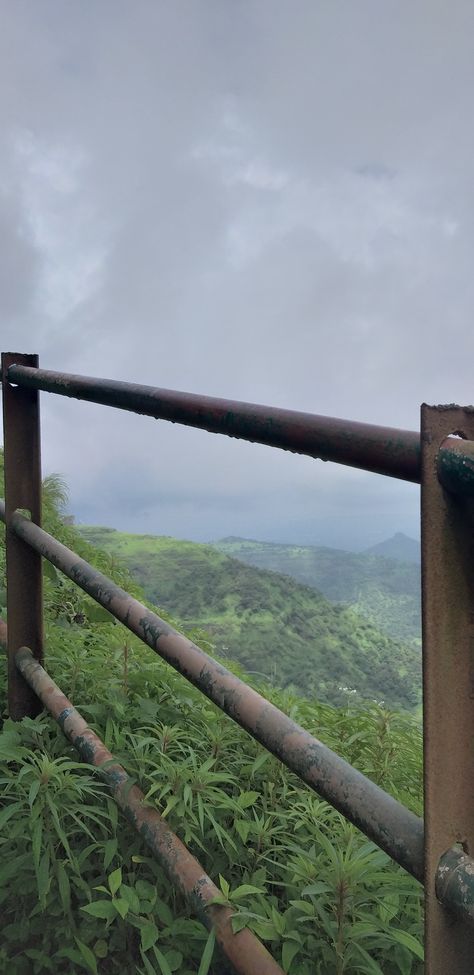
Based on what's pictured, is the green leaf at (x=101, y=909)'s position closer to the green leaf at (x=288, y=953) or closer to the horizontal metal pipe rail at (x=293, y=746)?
the green leaf at (x=288, y=953)

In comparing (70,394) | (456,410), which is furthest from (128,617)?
(456,410)

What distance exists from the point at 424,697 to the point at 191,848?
0.81 metres

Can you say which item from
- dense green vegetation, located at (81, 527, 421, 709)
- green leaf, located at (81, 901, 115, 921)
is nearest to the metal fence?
green leaf, located at (81, 901, 115, 921)

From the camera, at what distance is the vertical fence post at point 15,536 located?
5.30 feet

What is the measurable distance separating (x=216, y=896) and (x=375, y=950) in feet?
0.92

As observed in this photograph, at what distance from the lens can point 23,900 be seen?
1.15m

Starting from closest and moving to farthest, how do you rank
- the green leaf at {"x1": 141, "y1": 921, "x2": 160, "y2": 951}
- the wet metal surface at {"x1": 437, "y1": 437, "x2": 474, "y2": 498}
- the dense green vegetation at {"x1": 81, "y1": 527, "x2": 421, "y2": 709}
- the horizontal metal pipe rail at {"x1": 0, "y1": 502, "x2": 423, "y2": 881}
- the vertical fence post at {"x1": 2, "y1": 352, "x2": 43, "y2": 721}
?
the wet metal surface at {"x1": 437, "y1": 437, "x2": 474, "y2": 498}, the horizontal metal pipe rail at {"x1": 0, "y1": 502, "x2": 423, "y2": 881}, the green leaf at {"x1": 141, "y1": 921, "x2": 160, "y2": 951}, the vertical fence post at {"x1": 2, "y1": 352, "x2": 43, "y2": 721}, the dense green vegetation at {"x1": 81, "y1": 527, "x2": 421, "y2": 709}

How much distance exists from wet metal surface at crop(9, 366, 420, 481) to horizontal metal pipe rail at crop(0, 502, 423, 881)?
1.09 ft

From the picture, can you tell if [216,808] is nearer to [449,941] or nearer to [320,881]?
[320,881]

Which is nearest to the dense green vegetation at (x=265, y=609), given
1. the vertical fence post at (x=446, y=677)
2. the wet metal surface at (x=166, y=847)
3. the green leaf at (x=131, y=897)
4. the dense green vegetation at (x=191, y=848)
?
the dense green vegetation at (x=191, y=848)

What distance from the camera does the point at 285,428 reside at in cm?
77

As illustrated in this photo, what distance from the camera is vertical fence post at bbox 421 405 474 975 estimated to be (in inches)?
22.6

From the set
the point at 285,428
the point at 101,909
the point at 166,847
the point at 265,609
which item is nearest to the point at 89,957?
the point at 101,909

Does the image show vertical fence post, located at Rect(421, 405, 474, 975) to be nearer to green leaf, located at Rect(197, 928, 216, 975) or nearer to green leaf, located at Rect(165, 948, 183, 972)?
green leaf, located at Rect(197, 928, 216, 975)
